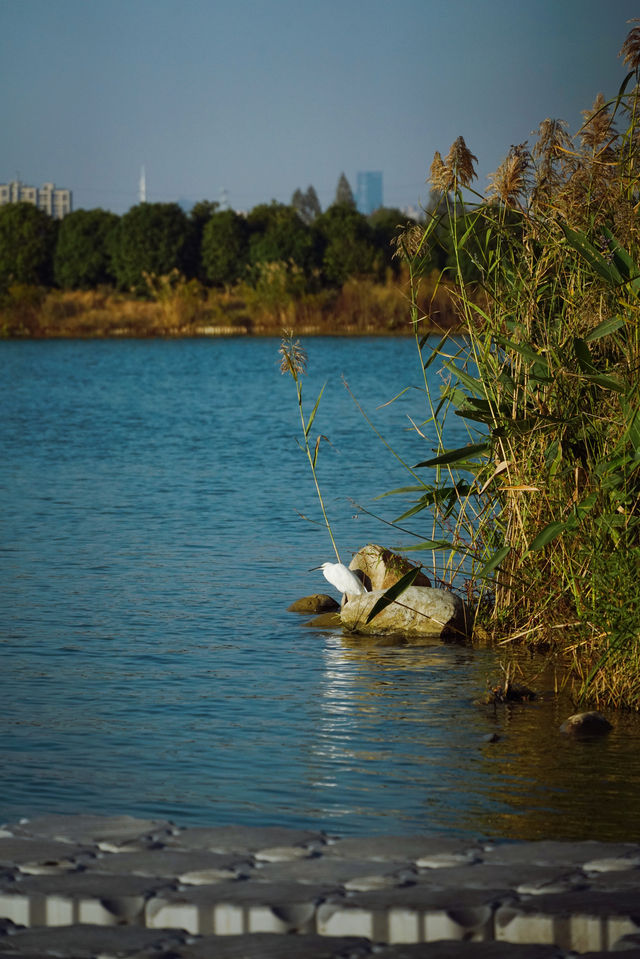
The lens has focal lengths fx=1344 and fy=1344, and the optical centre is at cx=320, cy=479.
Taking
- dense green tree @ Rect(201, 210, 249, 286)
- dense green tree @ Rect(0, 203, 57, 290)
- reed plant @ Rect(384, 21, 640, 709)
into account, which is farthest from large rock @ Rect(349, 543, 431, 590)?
dense green tree @ Rect(0, 203, 57, 290)

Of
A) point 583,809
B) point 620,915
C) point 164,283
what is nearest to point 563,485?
point 583,809

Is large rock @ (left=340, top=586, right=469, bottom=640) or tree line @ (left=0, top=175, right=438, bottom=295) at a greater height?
tree line @ (left=0, top=175, right=438, bottom=295)

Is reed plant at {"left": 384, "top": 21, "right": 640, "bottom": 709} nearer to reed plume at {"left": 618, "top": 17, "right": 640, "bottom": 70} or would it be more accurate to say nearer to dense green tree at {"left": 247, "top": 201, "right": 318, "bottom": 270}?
reed plume at {"left": 618, "top": 17, "right": 640, "bottom": 70}

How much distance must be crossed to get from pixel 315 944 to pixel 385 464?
15606mm

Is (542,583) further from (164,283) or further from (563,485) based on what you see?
(164,283)

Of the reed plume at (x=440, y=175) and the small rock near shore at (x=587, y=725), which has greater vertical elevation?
the reed plume at (x=440, y=175)

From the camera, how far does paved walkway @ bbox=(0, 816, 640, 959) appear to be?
3.69m

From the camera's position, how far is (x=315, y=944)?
12.1 ft

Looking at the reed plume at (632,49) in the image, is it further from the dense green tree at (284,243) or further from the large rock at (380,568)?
the dense green tree at (284,243)

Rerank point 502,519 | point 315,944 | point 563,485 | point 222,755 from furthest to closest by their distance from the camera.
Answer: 1. point 502,519
2. point 563,485
3. point 222,755
4. point 315,944

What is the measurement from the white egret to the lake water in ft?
1.15

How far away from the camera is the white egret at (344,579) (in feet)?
30.4

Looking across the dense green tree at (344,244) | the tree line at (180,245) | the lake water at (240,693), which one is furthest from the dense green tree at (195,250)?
the lake water at (240,693)

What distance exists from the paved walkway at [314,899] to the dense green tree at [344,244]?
59766 mm
